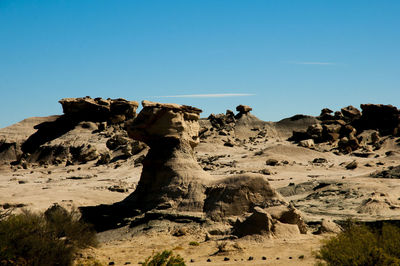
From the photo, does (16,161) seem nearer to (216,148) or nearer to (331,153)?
(216,148)

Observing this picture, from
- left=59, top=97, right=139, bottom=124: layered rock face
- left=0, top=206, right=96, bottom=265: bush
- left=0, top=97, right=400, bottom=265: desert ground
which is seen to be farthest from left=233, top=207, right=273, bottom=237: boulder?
left=59, top=97, right=139, bottom=124: layered rock face

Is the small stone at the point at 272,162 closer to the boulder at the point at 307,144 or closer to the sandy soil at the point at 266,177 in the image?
the sandy soil at the point at 266,177

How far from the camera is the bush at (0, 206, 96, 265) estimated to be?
923cm

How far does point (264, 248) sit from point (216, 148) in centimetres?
3326

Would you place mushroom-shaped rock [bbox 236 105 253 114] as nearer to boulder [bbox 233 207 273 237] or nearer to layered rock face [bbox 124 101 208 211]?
layered rock face [bbox 124 101 208 211]

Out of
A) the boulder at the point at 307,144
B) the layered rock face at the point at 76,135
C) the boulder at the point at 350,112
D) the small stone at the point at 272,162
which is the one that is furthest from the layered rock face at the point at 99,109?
the boulder at the point at 350,112

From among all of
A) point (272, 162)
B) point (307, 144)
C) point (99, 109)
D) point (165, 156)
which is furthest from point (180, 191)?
point (99, 109)

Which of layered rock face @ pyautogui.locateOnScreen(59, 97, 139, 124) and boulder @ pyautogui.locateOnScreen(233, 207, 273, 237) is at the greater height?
layered rock face @ pyautogui.locateOnScreen(59, 97, 139, 124)

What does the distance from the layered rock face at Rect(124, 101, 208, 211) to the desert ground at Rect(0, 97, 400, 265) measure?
5.7 inches

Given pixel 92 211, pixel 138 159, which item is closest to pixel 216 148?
pixel 138 159

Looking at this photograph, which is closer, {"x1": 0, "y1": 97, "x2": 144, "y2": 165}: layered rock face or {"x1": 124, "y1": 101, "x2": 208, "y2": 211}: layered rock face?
{"x1": 124, "y1": 101, "x2": 208, "y2": 211}: layered rock face

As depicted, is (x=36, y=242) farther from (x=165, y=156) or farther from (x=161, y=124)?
(x=161, y=124)

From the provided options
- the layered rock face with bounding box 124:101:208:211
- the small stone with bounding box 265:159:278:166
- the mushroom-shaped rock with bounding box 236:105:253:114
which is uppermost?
the mushroom-shaped rock with bounding box 236:105:253:114

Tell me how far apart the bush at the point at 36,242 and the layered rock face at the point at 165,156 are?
14.4 ft
